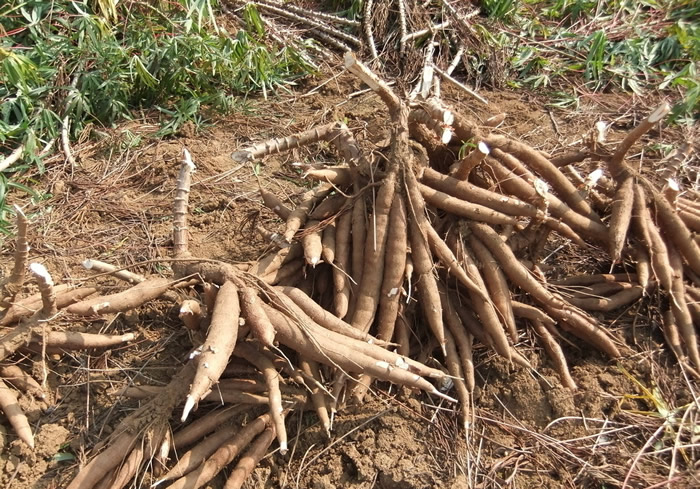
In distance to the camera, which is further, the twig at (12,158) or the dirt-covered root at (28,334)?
the twig at (12,158)

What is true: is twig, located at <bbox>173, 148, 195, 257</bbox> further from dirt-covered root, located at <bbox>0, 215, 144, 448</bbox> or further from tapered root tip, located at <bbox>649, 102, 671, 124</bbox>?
tapered root tip, located at <bbox>649, 102, 671, 124</bbox>

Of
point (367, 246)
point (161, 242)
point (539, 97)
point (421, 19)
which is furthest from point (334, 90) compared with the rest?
point (367, 246)

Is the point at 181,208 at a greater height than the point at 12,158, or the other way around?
the point at 181,208

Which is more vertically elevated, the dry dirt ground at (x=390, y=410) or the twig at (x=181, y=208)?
the twig at (x=181, y=208)

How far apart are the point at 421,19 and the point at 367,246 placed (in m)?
2.77

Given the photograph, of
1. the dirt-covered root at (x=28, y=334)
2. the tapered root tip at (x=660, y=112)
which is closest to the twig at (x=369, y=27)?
the tapered root tip at (x=660, y=112)

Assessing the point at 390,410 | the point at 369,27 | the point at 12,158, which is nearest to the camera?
the point at 390,410

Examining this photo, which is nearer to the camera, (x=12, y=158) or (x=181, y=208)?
(x=181, y=208)

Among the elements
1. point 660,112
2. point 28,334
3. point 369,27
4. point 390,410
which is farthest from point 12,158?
point 660,112

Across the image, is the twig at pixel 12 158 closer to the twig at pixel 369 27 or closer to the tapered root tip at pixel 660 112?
the twig at pixel 369 27

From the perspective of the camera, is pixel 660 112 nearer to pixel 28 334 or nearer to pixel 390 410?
pixel 390 410

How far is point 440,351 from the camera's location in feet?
7.53

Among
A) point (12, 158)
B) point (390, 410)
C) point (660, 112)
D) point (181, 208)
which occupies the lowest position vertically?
point (390, 410)

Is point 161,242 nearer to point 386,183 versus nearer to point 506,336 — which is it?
point 386,183
